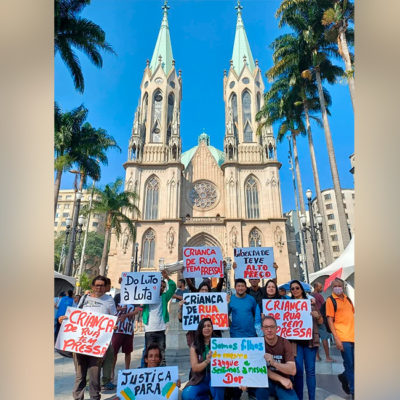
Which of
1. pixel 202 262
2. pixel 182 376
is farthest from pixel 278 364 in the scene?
pixel 202 262

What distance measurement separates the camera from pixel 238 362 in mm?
3580

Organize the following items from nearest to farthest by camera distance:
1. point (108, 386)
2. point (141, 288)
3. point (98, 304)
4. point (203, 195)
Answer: point (98, 304)
point (108, 386)
point (141, 288)
point (203, 195)

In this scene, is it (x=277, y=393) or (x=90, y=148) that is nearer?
(x=277, y=393)

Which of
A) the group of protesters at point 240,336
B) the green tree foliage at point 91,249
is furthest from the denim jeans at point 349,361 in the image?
the green tree foliage at point 91,249

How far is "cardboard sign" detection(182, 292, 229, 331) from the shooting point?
4.66 m

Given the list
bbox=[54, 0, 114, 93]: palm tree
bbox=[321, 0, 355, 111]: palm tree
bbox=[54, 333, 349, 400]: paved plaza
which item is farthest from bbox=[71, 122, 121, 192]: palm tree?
bbox=[321, 0, 355, 111]: palm tree

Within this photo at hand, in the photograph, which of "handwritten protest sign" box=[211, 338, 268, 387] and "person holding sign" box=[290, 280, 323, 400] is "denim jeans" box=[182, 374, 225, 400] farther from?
"person holding sign" box=[290, 280, 323, 400]

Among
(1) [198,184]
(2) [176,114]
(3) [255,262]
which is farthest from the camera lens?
(2) [176,114]

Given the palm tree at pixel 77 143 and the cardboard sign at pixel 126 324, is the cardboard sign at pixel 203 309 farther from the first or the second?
the palm tree at pixel 77 143

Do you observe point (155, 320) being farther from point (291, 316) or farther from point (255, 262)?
point (255, 262)

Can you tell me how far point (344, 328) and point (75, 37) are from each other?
17.2 metres

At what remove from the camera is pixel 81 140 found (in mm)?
18562

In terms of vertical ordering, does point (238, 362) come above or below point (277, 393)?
above
